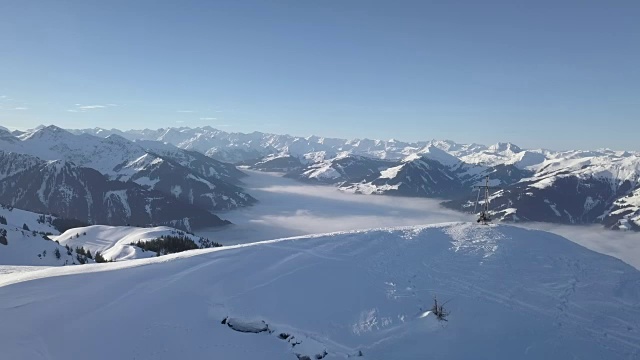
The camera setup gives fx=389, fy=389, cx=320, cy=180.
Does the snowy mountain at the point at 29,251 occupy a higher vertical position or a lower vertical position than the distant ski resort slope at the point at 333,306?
lower

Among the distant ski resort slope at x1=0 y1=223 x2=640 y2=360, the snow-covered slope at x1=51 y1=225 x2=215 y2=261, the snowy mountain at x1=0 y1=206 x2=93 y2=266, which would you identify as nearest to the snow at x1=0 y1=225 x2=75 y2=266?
the snowy mountain at x1=0 y1=206 x2=93 y2=266

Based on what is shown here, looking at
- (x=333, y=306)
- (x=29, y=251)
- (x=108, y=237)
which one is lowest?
(x=108, y=237)

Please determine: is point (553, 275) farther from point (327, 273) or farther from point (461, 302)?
point (327, 273)

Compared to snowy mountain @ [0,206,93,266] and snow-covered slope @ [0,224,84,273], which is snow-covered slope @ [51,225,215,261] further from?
snow-covered slope @ [0,224,84,273]

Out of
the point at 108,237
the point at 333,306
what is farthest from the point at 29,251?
the point at 333,306

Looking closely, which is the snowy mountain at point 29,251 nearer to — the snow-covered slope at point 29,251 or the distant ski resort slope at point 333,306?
the snow-covered slope at point 29,251

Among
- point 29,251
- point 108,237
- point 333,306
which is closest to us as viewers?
point 333,306

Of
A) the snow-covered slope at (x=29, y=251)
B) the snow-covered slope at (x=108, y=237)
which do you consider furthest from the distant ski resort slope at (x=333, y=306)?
the snow-covered slope at (x=108, y=237)

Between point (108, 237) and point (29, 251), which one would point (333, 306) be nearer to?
point (29, 251)

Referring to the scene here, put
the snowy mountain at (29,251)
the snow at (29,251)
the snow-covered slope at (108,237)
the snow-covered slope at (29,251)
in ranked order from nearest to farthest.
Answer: the snow at (29,251) < the snow-covered slope at (29,251) < the snowy mountain at (29,251) < the snow-covered slope at (108,237)
